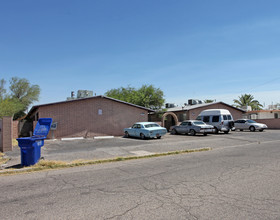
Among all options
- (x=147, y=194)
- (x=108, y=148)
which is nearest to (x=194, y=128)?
(x=108, y=148)

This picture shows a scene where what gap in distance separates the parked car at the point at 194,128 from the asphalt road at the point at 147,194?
14298mm

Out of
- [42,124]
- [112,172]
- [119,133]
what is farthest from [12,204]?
[119,133]

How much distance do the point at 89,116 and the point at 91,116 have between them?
0.21 metres

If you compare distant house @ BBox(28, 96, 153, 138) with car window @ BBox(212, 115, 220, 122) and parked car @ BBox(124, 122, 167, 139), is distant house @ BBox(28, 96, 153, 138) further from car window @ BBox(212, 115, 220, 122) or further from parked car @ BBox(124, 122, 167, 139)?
car window @ BBox(212, 115, 220, 122)

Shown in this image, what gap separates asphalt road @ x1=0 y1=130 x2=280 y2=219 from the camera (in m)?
4.01

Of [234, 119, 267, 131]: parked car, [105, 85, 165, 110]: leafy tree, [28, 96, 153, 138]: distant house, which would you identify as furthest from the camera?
[105, 85, 165, 110]: leafy tree

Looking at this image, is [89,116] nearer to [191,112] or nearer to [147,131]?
[147,131]

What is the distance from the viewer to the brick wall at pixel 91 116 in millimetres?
21000

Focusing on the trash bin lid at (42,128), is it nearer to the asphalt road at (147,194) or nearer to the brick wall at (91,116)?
the asphalt road at (147,194)

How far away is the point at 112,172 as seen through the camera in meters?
7.48

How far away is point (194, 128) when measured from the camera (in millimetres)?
22297

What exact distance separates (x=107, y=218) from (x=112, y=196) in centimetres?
114

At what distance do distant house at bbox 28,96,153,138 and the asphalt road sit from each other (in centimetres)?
1397

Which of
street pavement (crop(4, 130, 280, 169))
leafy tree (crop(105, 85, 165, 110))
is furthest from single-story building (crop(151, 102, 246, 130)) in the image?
street pavement (crop(4, 130, 280, 169))
